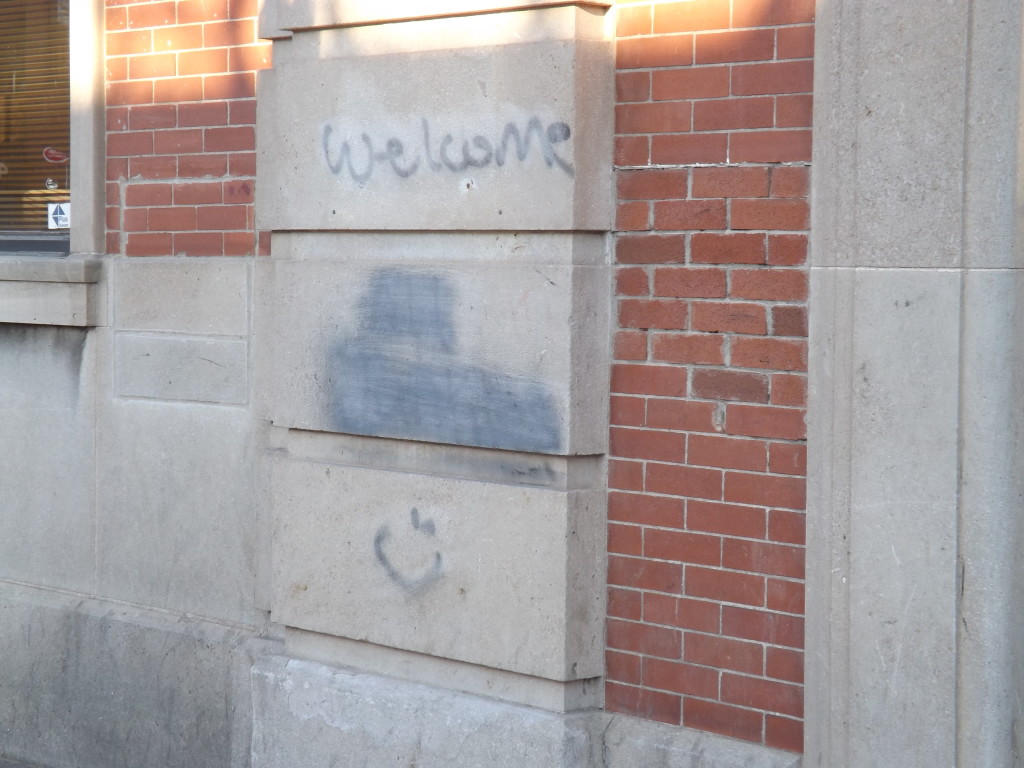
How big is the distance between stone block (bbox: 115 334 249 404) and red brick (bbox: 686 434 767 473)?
169cm

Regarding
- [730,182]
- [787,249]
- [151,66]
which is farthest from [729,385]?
[151,66]

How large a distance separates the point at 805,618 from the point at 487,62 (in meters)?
1.77

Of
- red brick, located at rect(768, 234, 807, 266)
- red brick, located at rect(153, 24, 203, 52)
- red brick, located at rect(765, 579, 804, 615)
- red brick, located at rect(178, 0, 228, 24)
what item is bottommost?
red brick, located at rect(765, 579, 804, 615)

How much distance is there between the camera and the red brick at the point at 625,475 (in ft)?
13.0

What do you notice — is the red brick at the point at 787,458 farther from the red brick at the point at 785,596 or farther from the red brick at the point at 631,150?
the red brick at the point at 631,150

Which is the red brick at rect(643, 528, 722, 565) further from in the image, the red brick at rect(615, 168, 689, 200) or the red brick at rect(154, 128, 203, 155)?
the red brick at rect(154, 128, 203, 155)

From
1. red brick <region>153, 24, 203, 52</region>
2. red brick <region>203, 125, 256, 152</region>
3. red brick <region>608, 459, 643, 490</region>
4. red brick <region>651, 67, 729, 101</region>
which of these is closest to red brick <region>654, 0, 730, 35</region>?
red brick <region>651, 67, 729, 101</region>

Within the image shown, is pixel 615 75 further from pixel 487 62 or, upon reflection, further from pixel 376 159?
pixel 376 159

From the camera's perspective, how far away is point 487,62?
13.1 ft

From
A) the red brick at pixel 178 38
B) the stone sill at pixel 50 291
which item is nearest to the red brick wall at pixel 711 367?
the red brick at pixel 178 38

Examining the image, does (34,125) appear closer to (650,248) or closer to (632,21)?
(632,21)

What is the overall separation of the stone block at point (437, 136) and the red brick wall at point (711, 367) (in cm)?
15

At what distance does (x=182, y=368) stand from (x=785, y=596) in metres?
2.33

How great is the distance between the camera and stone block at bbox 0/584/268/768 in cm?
484
